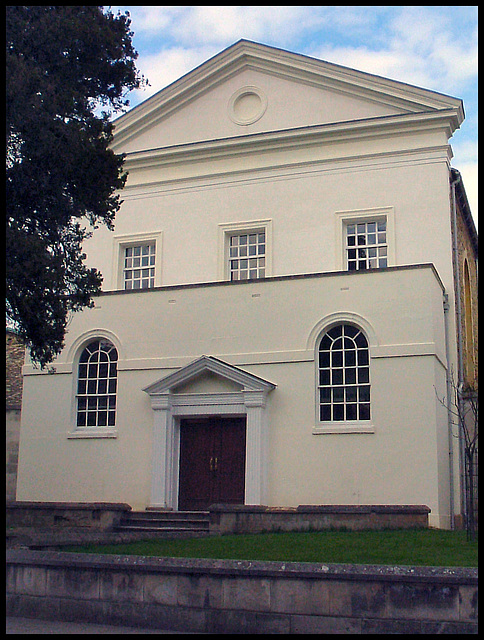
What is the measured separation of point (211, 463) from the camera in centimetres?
2089

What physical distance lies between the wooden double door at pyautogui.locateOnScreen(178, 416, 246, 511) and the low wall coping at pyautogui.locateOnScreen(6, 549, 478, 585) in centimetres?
919

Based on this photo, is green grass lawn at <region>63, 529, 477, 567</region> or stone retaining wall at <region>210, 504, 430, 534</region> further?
stone retaining wall at <region>210, 504, 430, 534</region>

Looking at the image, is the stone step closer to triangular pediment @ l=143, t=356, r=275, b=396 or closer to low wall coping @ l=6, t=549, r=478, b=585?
triangular pediment @ l=143, t=356, r=275, b=396

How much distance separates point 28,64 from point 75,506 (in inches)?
434

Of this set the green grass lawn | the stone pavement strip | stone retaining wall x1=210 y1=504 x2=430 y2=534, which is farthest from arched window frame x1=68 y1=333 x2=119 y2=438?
the stone pavement strip

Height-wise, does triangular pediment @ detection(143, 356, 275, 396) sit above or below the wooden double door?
above

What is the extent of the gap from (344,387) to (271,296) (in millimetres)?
2972

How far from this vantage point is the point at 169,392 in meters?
21.2

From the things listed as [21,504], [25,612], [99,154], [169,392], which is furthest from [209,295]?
[25,612]

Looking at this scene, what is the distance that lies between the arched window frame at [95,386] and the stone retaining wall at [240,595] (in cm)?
1066

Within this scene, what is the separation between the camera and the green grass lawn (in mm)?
12055

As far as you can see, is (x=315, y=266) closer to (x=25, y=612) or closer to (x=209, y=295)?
(x=209, y=295)

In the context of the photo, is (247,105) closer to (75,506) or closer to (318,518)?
(75,506)

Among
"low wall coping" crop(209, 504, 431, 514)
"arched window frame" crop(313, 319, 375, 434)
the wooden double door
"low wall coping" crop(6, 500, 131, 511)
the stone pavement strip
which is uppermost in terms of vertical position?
"arched window frame" crop(313, 319, 375, 434)
